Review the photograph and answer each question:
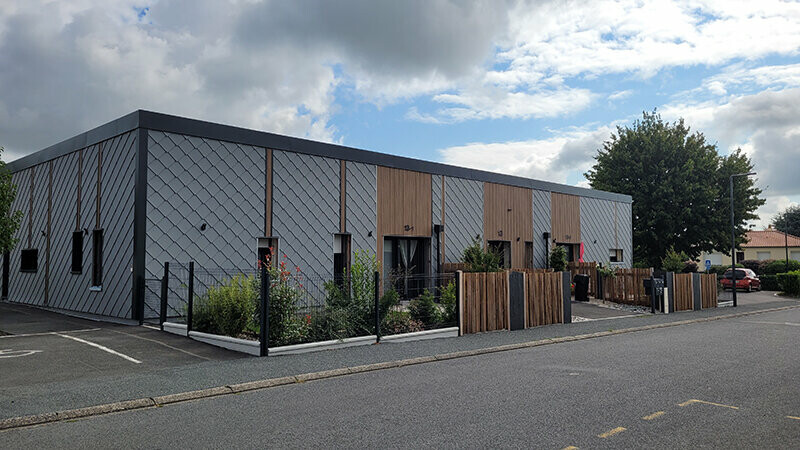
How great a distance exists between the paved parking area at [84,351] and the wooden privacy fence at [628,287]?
58.0ft

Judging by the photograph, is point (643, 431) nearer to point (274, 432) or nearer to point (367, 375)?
point (274, 432)

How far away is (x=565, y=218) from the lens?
100.0 ft

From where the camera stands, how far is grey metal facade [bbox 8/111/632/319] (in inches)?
596

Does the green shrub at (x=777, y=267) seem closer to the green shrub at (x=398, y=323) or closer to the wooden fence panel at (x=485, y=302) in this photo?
the wooden fence panel at (x=485, y=302)

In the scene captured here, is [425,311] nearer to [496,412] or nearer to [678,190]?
[496,412]

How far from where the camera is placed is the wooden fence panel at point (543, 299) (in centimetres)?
1619

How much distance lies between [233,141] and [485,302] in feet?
27.9

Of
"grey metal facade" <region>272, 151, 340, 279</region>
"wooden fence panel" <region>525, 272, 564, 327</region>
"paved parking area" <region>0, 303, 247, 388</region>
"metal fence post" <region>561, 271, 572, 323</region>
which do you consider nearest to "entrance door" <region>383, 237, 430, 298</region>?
"grey metal facade" <region>272, 151, 340, 279</region>


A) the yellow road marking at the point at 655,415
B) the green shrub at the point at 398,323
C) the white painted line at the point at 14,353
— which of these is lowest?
the yellow road marking at the point at 655,415

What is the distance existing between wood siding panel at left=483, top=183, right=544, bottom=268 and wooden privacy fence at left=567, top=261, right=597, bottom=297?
229 cm

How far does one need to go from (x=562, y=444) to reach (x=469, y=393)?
243 cm

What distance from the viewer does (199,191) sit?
16.2m

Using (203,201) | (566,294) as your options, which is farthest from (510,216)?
(203,201)

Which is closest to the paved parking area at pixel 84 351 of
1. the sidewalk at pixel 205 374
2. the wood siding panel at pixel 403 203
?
the sidewalk at pixel 205 374
